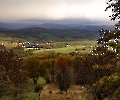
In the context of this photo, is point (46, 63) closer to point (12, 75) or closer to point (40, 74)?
point (40, 74)

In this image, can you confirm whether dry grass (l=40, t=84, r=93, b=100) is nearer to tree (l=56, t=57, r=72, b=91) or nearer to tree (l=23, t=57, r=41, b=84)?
tree (l=56, t=57, r=72, b=91)

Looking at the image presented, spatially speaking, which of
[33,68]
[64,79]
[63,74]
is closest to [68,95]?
[64,79]

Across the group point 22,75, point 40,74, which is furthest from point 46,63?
point 22,75

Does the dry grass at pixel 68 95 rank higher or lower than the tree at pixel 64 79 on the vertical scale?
lower

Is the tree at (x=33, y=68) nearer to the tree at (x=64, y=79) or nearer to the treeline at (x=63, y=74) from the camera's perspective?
the treeline at (x=63, y=74)

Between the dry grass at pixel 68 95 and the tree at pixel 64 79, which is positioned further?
the tree at pixel 64 79

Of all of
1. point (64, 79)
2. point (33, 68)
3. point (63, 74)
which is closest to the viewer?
point (64, 79)

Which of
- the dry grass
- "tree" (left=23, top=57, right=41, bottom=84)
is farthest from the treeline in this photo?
the dry grass

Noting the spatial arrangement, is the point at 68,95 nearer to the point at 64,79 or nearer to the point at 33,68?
the point at 64,79

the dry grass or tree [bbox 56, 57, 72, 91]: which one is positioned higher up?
tree [bbox 56, 57, 72, 91]

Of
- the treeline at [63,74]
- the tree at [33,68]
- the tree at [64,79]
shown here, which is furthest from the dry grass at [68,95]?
the tree at [33,68]

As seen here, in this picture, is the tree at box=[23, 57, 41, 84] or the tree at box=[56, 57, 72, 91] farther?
the tree at box=[23, 57, 41, 84]

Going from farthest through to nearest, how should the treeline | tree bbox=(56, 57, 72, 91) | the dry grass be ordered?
tree bbox=(56, 57, 72, 91), the dry grass, the treeline

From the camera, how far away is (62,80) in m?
55.5
